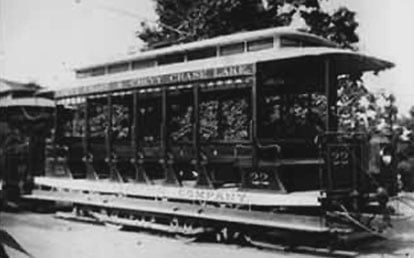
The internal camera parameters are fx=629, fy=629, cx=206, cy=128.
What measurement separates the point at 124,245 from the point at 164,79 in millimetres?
2770

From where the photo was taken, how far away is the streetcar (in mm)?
8477

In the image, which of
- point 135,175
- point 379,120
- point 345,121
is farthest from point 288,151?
point 379,120

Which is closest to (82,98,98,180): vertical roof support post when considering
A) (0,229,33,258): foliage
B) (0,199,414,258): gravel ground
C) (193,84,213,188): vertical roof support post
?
(0,199,414,258): gravel ground

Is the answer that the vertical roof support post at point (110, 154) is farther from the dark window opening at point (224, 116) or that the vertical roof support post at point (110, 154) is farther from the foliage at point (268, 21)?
the foliage at point (268, 21)

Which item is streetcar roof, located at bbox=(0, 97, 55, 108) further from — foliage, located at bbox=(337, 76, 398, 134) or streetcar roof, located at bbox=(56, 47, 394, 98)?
foliage, located at bbox=(337, 76, 398, 134)

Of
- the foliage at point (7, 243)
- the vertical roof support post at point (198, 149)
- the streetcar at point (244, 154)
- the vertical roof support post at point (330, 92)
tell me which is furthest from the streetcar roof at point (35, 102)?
the foliage at point (7, 243)

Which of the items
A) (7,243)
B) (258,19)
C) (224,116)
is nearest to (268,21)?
(258,19)

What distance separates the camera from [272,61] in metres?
8.72

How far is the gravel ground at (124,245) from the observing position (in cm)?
826

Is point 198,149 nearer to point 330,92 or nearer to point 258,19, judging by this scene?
point 330,92

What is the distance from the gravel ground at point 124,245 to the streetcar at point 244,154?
293 millimetres

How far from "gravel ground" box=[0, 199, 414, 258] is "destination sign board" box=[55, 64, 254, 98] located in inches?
97.5

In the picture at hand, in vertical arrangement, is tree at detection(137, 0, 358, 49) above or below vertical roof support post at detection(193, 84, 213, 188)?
above

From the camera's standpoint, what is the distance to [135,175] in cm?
1132
